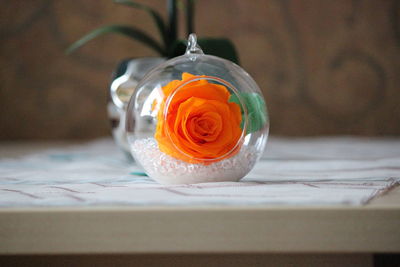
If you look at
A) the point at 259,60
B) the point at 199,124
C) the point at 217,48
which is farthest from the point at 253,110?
the point at 259,60

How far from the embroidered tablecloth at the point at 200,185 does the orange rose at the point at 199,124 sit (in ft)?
0.12

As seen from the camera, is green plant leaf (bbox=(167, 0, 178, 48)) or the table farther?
green plant leaf (bbox=(167, 0, 178, 48))

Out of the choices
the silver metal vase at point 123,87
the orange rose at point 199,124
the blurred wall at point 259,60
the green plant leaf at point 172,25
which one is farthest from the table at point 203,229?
the blurred wall at point 259,60

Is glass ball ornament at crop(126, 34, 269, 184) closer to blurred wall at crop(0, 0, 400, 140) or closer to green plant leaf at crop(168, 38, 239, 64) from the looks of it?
green plant leaf at crop(168, 38, 239, 64)

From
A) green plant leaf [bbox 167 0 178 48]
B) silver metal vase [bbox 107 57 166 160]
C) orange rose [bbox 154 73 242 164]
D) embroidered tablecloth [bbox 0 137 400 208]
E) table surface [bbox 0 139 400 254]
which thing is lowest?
table surface [bbox 0 139 400 254]

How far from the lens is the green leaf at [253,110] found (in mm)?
559

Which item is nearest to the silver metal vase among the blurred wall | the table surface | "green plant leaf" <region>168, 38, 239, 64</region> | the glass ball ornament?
"green plant leaf" <region>168, 38, 239, 64</region>

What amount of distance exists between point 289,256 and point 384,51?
1232 millimetres

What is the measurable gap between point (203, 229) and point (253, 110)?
0.64 feet

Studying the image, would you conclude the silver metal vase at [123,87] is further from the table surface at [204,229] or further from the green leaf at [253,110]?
the table surface at [204,229]

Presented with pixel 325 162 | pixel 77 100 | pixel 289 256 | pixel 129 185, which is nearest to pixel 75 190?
pixel 129 185

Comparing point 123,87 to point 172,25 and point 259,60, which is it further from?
point 259,60

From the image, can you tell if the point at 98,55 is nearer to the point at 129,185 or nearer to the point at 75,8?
the point at 75,8

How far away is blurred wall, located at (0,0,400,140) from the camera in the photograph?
5.02 ft
